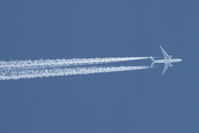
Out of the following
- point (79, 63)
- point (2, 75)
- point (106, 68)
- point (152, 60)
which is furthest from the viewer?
point (152, 60)

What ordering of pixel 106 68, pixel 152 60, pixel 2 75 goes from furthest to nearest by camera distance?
pixel 152 60, pixel 106 68, pixel 2 75

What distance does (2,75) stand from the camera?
228ft

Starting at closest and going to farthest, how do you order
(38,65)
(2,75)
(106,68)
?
(2,75) → (38,65) → (106,68)

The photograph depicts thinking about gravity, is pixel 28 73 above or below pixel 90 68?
below

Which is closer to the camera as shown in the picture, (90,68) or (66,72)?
(66,72)

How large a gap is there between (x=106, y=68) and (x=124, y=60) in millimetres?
10159

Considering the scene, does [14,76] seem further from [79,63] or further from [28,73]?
[79,63]

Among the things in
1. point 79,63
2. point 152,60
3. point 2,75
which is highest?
point 152,60

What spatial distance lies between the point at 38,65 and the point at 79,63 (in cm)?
701

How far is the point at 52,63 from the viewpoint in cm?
7694

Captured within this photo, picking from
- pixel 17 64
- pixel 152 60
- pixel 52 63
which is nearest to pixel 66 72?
pixel 52 63

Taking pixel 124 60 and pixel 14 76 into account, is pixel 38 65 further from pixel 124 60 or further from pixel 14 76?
pixel 124 60

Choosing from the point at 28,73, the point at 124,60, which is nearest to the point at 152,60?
the point at 124,60

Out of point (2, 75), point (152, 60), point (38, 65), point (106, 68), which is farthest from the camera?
point (152, 60)
